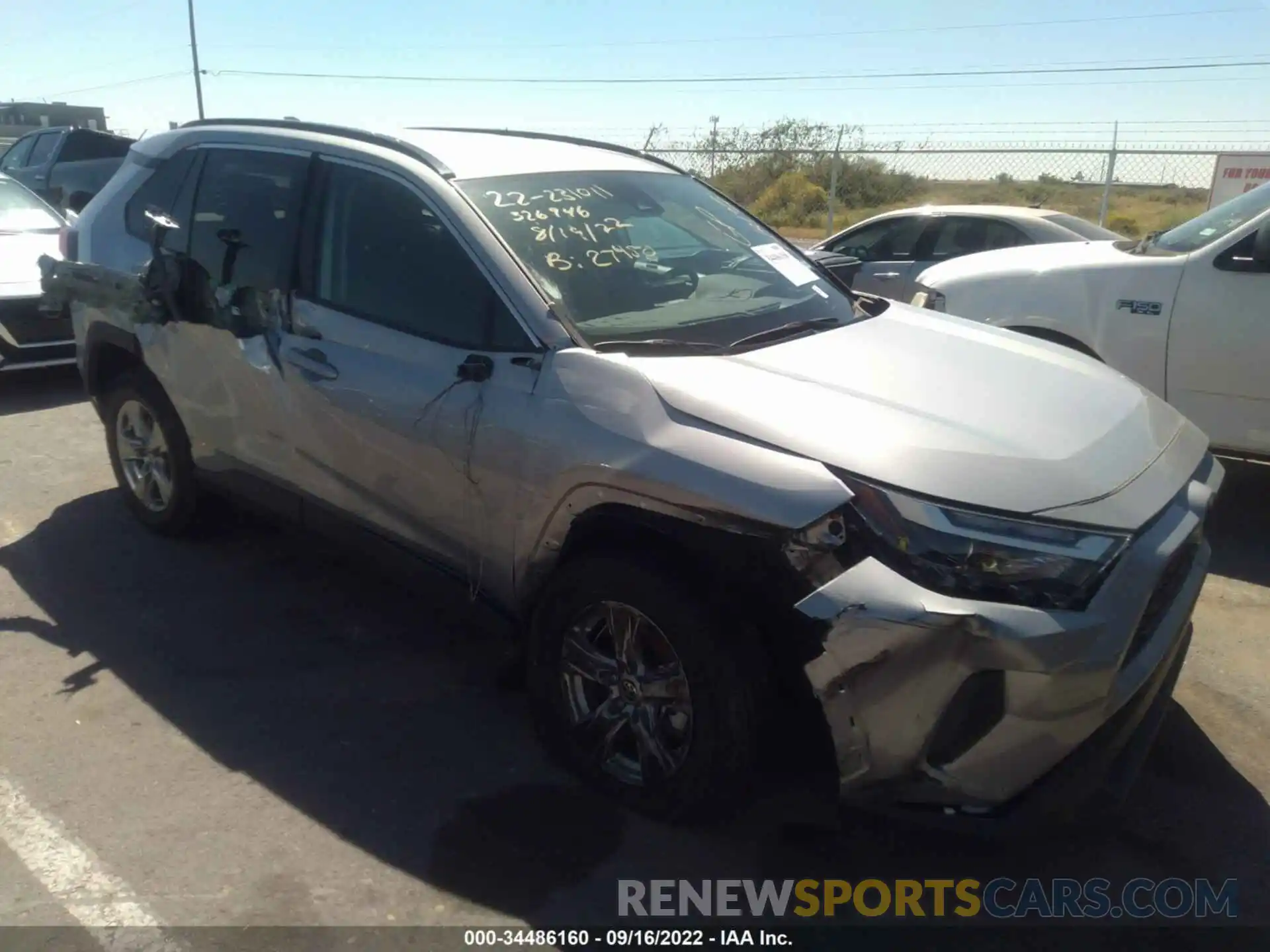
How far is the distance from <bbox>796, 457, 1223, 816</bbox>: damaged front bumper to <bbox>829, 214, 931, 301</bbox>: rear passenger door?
7.16m

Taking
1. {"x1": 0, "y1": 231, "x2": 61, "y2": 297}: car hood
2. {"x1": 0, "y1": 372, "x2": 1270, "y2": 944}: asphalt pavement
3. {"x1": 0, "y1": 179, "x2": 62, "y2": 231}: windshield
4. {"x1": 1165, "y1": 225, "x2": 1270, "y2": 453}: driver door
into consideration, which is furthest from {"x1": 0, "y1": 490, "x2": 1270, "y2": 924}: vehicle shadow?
{"x1": 0, "y1": 179, "x2": 62, "y2": 231}: windshield

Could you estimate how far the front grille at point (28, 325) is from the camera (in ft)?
24.6

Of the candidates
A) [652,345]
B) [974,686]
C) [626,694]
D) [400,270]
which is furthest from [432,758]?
[974,686]

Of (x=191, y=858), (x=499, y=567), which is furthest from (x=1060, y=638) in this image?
(x=191, y=858)

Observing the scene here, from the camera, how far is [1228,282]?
5141 millimetres

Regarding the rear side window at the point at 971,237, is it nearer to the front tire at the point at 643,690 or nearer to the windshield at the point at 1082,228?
the windshield at the point at 1082,228

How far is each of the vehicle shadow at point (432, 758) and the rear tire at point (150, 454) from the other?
246 millimetres

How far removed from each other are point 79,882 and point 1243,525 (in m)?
5.29

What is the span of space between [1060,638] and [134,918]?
236cm

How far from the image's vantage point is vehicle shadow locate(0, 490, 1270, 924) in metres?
2.91

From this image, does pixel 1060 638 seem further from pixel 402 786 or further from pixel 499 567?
pixel 402 786

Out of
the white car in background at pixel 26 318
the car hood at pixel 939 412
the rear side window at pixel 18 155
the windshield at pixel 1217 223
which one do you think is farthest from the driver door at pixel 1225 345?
the rear side window at pixel 18 155

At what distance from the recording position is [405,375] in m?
3.40

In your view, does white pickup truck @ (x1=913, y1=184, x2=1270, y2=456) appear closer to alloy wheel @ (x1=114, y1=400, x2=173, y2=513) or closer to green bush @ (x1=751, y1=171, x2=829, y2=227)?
alloy wheel @ (x1=114, y1=400, x2=173, y2=513)
